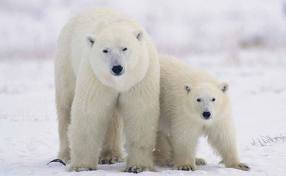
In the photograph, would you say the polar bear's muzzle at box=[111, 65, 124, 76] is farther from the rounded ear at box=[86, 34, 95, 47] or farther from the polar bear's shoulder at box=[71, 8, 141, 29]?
the polar bear's shoulder at box=[71, 8, 141, 29]

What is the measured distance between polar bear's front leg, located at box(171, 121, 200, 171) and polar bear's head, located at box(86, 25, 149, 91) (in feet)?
2.43

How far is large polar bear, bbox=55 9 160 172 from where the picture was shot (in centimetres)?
593

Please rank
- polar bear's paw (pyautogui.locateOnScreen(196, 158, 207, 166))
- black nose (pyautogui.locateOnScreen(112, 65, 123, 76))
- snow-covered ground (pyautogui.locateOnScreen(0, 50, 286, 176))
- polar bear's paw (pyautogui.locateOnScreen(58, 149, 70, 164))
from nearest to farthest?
black nose (pyautogui.locateOnScreen(112, 65, 123, 76)) < snow-covered ground (pyautogui.locateOnScreen(0, 50, 286, 176)) < polar bear's paw (pyautogui.locateOnScreen(196, 158, 207, 166)) < polar bear's paw (pyautogui.locateOnScreen(58, 149, 70, 164))

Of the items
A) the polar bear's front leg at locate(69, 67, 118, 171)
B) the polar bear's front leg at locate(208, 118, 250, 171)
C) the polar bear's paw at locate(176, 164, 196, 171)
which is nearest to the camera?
the polar bear's front leg at locate(69, 67, 118, 171)

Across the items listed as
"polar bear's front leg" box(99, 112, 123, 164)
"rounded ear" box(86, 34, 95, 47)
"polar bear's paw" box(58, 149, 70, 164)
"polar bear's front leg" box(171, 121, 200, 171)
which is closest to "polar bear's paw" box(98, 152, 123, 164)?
"polar bear's front leg" box(99, 112, 123, 164)

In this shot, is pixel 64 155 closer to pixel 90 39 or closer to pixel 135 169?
pixel 135 169

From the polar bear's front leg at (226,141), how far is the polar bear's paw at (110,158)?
130cm

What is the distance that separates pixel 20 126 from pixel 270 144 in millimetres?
4515

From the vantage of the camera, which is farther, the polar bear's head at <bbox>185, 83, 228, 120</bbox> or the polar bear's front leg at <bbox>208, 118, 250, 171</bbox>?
the polar bear's front leg at <bbox>208, 118, 250, 171</bbox>

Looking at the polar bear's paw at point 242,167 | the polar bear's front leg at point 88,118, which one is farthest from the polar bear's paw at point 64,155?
the polar bear's paw at point 242,167

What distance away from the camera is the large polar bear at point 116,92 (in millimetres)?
5926

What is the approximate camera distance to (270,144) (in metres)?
8.01

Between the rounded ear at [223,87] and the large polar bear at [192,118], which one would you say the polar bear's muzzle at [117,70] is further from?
the rounded ear at [223,87]

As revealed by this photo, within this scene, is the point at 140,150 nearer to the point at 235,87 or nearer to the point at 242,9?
the point at 235,87
